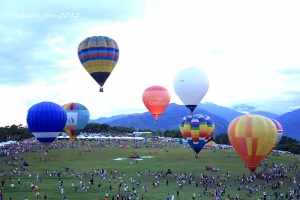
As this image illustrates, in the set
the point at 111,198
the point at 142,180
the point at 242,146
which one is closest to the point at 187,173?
the point at 142,180

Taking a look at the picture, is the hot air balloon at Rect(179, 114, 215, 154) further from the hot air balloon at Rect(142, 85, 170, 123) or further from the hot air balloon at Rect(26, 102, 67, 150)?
the hot air balloon at Rect(26, 102, 67, 150)

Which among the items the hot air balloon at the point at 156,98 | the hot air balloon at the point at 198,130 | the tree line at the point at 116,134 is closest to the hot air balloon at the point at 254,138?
the hot air balloon at the point at 198,130

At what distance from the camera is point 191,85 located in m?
38.3

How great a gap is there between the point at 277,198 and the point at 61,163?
72.7 ft

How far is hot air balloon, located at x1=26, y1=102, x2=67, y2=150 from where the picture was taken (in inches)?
1121

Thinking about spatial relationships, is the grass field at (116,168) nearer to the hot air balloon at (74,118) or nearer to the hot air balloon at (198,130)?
the hot air balloon at (198,130)

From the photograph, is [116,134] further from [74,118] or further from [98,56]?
[98,56]

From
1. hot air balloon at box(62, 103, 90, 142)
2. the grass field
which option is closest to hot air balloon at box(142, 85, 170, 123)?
the grass field

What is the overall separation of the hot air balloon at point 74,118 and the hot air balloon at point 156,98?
9.55 m

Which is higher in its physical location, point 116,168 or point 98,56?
point 98,56

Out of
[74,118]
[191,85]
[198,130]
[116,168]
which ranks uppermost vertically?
[191,85]

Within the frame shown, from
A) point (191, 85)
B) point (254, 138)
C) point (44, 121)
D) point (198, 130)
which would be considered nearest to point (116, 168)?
point (44, 121)

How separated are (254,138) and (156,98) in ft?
83.3

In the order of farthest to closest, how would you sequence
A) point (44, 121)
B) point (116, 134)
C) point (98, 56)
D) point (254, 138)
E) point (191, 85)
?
point (116, 134), point (191, 85), point (98, 56), point (44, 121), point (254, 138)
